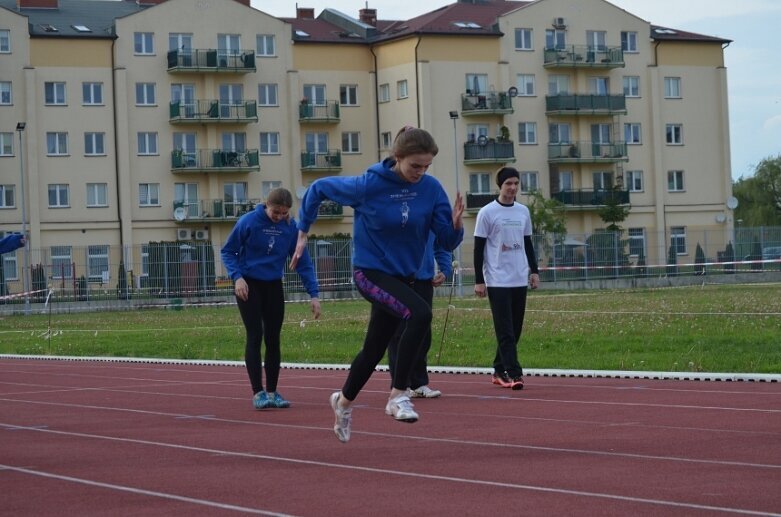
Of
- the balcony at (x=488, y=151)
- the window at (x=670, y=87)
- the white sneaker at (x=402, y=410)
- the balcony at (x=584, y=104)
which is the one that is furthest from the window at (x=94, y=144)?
the white sneaker at (x=402, y=410)

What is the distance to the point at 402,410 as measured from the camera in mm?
9430

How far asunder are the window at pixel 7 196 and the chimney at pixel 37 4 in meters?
9.84

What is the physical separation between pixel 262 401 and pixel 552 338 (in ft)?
30.8

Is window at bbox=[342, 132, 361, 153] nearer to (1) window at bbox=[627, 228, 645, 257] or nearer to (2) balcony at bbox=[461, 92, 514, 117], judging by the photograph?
(2) balcony at bbox=[461, 92, 514, 117]

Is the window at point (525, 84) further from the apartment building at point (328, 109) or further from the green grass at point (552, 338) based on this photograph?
the green grass at point (552, 338)

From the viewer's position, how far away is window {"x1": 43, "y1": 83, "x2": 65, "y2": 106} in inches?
2940

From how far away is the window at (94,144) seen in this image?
7562cm

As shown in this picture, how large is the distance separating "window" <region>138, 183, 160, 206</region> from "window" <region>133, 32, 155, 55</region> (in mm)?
6912

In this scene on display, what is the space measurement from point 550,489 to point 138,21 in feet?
233

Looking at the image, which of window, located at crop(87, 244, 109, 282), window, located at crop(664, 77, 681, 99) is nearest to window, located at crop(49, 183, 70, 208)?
window, located at crop(87, 244, 109, 282)

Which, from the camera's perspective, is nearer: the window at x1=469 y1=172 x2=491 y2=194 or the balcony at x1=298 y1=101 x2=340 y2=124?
the balcony at x1=298 y1=101 x2=340 y2=124

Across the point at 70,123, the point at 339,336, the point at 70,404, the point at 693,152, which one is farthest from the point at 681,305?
the point at 693,152

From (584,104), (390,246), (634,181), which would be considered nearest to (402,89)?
(584,104)

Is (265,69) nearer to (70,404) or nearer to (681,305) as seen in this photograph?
(681,305)
